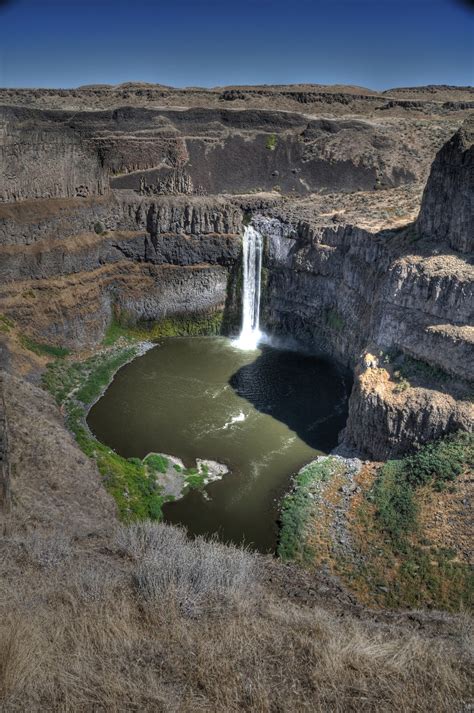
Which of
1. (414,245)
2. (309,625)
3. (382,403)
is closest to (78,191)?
(414,245)

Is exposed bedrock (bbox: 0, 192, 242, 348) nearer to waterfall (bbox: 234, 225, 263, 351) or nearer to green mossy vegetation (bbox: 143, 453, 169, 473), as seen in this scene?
waterfall (bbox: 234, 225, 263, 351)

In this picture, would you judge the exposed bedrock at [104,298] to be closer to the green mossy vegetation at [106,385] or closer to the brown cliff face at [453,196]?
the green mossy vegetation at [106,385]

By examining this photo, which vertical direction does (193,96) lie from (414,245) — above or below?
above

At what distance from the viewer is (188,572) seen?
13.5 m

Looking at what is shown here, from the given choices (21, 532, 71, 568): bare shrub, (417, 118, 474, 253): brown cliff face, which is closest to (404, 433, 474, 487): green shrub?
(417, 118, 474, 253): brown cliff face

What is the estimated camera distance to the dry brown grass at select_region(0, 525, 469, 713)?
8766 millimetres

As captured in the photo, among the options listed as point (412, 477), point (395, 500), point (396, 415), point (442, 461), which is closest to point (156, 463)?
point (395, 500)

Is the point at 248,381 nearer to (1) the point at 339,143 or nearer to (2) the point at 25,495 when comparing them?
(2) the point at 25,495

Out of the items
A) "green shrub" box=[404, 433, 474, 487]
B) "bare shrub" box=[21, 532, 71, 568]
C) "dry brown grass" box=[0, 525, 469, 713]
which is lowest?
"green shrub" box=[404, 433, 474, 487]

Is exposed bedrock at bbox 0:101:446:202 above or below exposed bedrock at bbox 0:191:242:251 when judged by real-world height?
above

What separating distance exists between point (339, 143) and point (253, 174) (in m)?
9.06

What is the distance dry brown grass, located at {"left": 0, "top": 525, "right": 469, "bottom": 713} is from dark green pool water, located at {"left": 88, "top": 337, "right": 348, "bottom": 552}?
10.3 metres

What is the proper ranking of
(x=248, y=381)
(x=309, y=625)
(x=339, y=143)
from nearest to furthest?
1. (x=309, y=625)
2. (x=248, y=381)
3. (x=339, y=143)

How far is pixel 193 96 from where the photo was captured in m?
63.7
